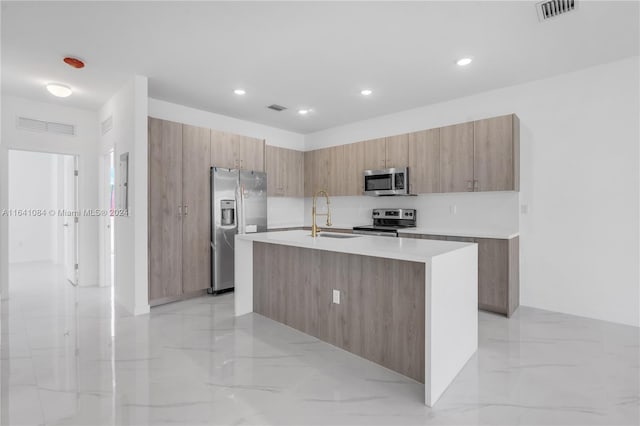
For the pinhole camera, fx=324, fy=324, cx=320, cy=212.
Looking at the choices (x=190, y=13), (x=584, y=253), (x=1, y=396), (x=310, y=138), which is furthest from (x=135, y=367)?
(x=310, y=138)

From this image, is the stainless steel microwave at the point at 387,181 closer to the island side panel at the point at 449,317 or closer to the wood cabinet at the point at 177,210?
the island side panel at the point at 449,317

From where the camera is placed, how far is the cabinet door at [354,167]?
5094 mm

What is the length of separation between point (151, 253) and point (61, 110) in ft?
8.69

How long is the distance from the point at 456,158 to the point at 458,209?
733 millimetres

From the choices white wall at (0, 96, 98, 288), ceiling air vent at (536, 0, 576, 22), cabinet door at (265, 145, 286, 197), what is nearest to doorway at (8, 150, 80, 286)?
white wall at (0, 96, 98, 288)

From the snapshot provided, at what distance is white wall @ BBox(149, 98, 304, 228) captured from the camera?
4441mm

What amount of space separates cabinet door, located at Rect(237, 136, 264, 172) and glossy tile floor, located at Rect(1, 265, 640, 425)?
234cm

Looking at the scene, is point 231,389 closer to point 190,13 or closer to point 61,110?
point 190,13

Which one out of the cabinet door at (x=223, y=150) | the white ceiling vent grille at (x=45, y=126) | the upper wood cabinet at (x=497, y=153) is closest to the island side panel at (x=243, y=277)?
the cabinet door at (x=223, y=150)

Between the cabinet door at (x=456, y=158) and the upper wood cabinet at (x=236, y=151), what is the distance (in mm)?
2640

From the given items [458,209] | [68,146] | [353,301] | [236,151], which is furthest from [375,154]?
[68,146]

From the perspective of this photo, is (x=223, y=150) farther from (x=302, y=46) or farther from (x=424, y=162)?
(x=424, y=162)

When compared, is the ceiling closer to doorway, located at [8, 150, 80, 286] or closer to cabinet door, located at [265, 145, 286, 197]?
cabinet door, located at [265, 145, 286, 197]

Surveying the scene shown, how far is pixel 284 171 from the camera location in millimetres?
5645
